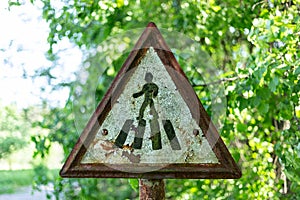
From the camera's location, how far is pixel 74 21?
1.52 m

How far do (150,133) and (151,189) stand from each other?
10 cm

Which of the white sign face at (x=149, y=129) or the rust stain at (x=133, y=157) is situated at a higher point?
the white sign face at (x=149, y=129)

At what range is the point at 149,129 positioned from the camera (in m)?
0.72

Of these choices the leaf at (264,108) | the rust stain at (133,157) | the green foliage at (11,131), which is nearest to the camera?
the rust stain at (133,157)

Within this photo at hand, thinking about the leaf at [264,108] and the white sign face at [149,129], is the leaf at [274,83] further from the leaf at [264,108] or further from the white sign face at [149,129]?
the white sign face at [149,129]

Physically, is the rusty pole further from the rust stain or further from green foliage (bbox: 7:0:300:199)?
green foliage (bbox: 7:0:300:199)

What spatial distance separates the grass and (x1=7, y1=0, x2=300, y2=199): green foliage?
1.17 ft

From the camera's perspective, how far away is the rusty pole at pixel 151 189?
77cm

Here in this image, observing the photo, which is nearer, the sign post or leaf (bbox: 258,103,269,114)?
the sign post

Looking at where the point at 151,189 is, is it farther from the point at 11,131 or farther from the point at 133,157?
the point at 11,131

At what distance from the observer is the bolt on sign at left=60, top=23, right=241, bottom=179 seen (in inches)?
28.4

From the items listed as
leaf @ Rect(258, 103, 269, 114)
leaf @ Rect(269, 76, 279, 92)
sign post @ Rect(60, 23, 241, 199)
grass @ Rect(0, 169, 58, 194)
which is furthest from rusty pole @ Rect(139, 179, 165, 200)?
grass @ Rect(0, 169, 58, 194)


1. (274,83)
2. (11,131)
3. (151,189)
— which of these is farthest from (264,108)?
(11,131)

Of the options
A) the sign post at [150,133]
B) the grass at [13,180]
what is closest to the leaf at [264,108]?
the sign post at [150,133]
